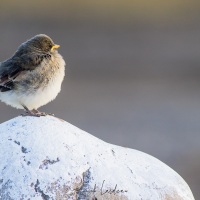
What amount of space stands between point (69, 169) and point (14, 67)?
6.52 ft

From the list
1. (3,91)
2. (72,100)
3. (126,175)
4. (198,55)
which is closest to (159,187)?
(126,175)

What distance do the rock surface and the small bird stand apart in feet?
3.18

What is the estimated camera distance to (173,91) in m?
22.8

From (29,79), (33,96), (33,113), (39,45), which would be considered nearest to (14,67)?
(29,79)

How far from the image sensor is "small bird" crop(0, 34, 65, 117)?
33.1ft

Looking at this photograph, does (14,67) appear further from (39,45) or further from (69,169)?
(69,169)

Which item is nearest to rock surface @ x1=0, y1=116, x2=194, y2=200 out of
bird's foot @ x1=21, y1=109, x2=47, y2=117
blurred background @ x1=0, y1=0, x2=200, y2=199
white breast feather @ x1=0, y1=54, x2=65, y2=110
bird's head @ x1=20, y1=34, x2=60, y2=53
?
bird's foot @ x1=21, y1=109, x2=47, y2=117

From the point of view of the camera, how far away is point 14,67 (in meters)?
10.2

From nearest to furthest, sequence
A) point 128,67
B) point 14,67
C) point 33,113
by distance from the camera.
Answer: point 33,113
point 14,67
point 128,67

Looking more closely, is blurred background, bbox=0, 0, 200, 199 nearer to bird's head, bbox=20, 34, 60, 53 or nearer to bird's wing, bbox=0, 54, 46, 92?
bird's head, bbox=20, 34, 60, 53

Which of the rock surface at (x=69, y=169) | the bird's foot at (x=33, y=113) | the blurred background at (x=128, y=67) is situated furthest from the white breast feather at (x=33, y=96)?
the blurred background at (x=128, y=67)

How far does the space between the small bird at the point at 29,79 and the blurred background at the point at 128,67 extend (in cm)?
579

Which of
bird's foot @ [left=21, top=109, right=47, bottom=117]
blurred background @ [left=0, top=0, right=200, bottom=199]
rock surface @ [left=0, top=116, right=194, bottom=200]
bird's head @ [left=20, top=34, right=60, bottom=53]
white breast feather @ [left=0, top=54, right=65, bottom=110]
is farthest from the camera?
blurred background @ [left=0, top=0, right=200, bottom=199]

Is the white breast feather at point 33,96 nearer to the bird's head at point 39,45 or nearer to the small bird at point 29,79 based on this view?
the small bird at point 29,79
